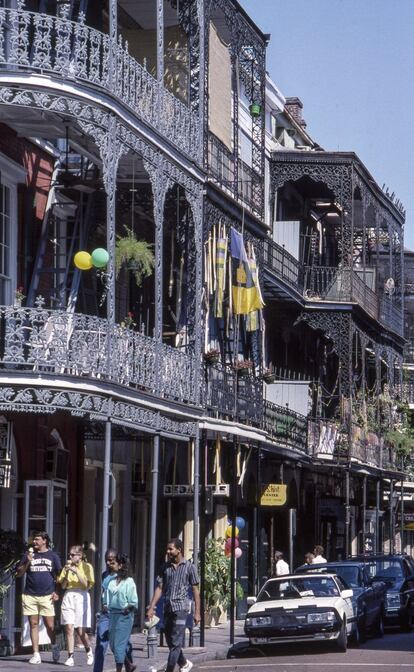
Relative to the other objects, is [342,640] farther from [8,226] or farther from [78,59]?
[78,59]

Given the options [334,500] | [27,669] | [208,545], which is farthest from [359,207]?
[27,669]

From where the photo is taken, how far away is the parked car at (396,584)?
32.8 metres

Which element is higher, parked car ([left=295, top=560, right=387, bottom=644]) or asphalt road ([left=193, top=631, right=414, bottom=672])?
parked car ([left=295, top=560, right=387, bottom=644])

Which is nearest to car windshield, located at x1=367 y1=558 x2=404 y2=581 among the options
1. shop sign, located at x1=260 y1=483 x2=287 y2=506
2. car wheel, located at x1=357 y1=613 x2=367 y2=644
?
shop sign, located at x1=260 y1=483 x2=287 y2=506

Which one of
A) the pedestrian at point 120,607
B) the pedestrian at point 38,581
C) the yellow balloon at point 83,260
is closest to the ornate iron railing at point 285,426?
the yellow balloon at point 83,260

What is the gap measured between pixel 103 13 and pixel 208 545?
10422 mm

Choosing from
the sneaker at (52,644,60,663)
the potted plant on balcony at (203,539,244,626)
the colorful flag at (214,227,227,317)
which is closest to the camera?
the sneaker at (52,644,60,663)

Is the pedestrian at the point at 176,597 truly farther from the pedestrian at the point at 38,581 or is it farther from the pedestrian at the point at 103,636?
the pedestrian at the point at 38,581

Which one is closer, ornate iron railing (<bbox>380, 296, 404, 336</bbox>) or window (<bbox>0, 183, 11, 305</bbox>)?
window (<bbox>0, 183, 11, 305</bbox>)

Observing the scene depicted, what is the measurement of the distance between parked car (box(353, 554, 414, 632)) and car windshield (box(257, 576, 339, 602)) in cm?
599

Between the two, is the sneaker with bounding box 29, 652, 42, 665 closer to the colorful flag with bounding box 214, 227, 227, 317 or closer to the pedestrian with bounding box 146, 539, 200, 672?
the pedestrian with bounding box 146, 539, 200, 672

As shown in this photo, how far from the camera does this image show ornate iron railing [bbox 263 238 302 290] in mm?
39009

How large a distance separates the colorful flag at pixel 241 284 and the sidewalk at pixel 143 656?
6.33 meters

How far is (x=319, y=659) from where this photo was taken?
79.2ft
